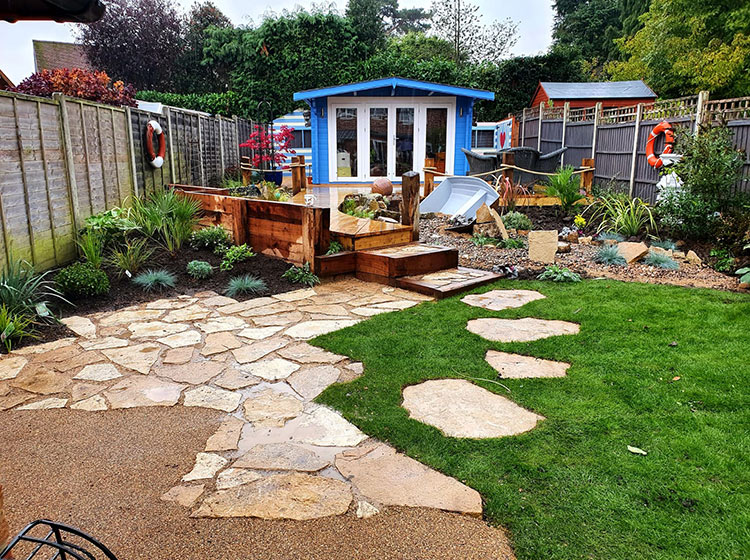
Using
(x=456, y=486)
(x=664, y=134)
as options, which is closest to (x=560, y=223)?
(x=664, y=134)

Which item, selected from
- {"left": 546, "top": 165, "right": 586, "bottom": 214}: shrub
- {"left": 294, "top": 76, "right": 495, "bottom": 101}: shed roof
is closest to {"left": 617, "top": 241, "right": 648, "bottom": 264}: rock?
{"left": 546, "top": 165, "right": 586, "bottom": 214}: shrub

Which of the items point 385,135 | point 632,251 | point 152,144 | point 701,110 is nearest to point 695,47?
point 385,135

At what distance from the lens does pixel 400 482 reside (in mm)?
2201

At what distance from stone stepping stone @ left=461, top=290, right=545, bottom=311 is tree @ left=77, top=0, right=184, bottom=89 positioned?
21971mm

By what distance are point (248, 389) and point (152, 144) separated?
5.49 meters

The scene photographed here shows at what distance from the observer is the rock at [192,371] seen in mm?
3271

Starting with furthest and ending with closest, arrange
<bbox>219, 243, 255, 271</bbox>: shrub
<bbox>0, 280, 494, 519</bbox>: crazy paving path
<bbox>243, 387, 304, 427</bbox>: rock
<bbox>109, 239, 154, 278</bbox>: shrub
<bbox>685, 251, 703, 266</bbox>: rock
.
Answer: <bbox>685, 251, 703, 266</bbox>: rock
<bbox>219, 243, 255, 271</bbox>: shrub
<bbox>109, 239, 154, 278</bbox>: shrub
<bbox>243, 387, 304, 427</bbox>: rock
<bbox>0, 280, 494, 519</bbox>: crazy paving path

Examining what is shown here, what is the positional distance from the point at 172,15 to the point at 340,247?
21525mm

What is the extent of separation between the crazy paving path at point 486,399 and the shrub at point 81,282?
3.19 meters

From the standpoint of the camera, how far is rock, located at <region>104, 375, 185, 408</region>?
296cm

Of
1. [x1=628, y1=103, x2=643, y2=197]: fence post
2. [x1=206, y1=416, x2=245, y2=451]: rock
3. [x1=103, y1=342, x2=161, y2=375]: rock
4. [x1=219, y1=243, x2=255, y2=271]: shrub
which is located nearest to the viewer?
[x1=206, y1=416, x2=245, y2=451]: rock

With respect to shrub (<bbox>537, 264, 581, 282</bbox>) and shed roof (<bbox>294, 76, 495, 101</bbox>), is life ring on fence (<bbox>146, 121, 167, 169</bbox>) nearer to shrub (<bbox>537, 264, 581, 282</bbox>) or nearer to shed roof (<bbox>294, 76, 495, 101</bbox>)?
shrub (<bbox>537, 264, 581, 282</bbox>)

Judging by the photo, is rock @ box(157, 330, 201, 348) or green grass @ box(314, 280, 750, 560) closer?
green grass @ box(314, 280, 750, 560)

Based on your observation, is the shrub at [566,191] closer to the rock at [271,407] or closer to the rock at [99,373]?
the rock at [271,407]
